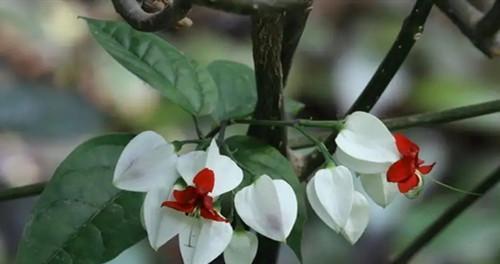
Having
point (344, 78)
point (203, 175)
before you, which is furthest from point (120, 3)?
point (344, 78)

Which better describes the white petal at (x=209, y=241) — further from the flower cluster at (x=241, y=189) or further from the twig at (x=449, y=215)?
the twig at (x=449, y=215)

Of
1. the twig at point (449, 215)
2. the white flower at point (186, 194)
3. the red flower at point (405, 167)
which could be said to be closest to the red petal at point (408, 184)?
the red flower at point (405, 167)

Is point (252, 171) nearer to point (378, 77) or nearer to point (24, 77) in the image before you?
point (378, 77)

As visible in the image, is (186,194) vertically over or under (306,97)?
over

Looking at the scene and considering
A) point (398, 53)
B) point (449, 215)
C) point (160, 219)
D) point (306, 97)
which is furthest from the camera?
point (306, 97)

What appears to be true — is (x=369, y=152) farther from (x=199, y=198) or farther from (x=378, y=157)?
(x=199, y=198)

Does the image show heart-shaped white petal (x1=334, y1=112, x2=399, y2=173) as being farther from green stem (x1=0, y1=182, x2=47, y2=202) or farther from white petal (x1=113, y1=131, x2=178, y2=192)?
green stem (x1=0, y1=182, x2=47, y2=202)

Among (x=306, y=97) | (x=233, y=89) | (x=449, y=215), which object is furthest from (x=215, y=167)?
(x=306, y=97)
